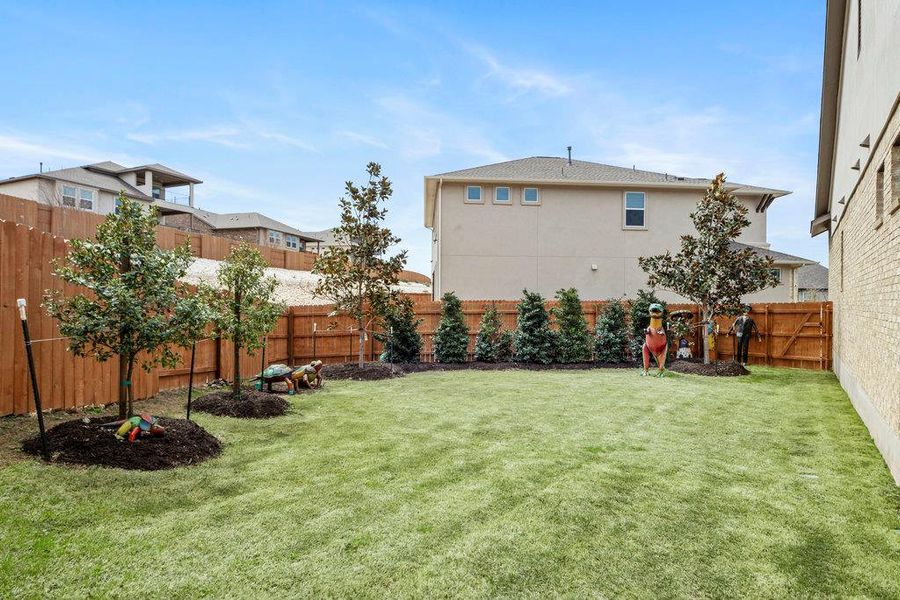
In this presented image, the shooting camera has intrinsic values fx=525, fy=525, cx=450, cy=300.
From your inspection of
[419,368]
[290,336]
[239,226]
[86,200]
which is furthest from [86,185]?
[419,368]

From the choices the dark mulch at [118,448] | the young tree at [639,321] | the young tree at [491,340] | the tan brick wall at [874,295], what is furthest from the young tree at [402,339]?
the tan brick wall at [874,295]

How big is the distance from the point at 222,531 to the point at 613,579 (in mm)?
2525

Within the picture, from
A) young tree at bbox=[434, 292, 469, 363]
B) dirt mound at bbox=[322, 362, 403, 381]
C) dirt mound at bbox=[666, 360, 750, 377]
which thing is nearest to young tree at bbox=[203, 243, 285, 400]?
dirt mound at bbox=[322, 362, 403, 381]

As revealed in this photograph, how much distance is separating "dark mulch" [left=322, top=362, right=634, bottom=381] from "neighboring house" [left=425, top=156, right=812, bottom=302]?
4.72m

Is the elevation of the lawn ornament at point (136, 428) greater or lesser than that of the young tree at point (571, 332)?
lesser

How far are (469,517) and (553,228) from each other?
16.9 meters

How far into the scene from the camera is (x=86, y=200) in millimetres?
34219

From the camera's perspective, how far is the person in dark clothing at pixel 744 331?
48.4 feet

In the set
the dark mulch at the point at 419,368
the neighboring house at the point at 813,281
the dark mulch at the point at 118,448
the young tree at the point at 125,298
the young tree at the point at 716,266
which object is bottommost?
the dark mulch at the point at 419,368

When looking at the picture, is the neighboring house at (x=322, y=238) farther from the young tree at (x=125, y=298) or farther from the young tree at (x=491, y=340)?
the young tree at (x=125, y=298)

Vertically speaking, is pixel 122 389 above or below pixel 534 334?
below

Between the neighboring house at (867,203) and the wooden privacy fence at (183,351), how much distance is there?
5.94ft

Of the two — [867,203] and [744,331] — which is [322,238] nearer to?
[744,331]

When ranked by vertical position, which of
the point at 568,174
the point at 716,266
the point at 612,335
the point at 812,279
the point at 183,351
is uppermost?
the point at 568,174
